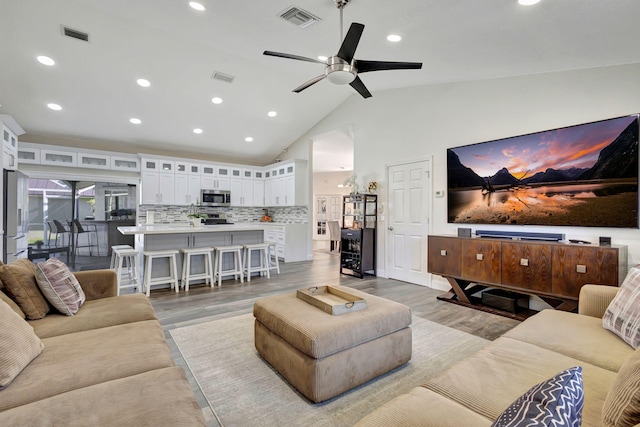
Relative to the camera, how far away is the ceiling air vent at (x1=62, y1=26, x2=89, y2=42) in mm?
3895

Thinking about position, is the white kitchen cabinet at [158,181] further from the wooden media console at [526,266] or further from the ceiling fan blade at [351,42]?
the wooden media console at [526,266]

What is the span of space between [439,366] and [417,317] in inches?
43.3

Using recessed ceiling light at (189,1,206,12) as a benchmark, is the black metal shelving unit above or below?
below

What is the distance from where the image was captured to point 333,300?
2449 mm

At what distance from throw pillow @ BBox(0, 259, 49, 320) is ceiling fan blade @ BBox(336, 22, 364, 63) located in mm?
2865

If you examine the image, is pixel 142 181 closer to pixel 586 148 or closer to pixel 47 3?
pixel 47 3

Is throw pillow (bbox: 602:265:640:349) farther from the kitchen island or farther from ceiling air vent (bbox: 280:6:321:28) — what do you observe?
the kitchen island

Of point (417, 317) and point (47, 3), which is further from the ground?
point (47, 3)

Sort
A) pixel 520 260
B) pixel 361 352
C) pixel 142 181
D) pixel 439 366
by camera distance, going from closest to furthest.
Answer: pixel 361 352 < pixel 439 366 < pixel 520 260 < pixel 142 181

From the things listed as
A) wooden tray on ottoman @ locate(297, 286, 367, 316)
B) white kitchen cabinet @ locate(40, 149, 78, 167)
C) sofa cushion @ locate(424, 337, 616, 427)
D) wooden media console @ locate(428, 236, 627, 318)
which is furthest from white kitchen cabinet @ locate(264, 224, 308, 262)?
sofa cushion @ locate(424, 337, 616, 427)

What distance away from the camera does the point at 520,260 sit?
3.35 m

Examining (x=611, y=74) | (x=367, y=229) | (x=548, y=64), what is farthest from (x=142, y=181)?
(x=611, y=74)

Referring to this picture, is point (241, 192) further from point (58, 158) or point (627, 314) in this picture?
point (627, 314)

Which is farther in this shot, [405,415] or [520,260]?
[520,260]
